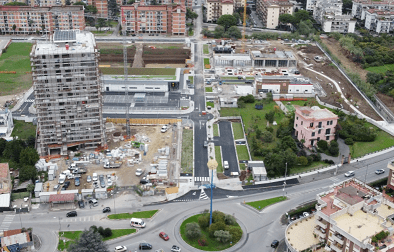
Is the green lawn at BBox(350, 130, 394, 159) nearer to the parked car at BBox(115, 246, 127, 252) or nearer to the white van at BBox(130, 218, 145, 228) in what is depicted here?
the white van at BBox(130, 218, 145, 228)

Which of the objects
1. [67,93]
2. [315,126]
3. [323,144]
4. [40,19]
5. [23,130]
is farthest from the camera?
[40,19]

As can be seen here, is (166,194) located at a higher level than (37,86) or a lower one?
lower

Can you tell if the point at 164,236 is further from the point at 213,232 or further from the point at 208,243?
the point at 213,232

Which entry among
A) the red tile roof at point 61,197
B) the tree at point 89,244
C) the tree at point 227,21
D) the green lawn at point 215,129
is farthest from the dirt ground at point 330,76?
the tree at point 89,244

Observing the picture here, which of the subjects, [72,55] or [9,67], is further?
[9,67]

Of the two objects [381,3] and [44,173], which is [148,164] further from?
[381,3]

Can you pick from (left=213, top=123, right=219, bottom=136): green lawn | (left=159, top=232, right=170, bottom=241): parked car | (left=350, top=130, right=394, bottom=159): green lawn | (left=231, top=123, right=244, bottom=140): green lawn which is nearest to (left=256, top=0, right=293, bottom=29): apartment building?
(left=231, top=123, right=244, bottom=140): green lawn

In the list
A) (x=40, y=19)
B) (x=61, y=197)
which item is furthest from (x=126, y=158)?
(x=40, y=19)

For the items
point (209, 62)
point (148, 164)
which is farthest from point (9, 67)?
point (148, 164)
